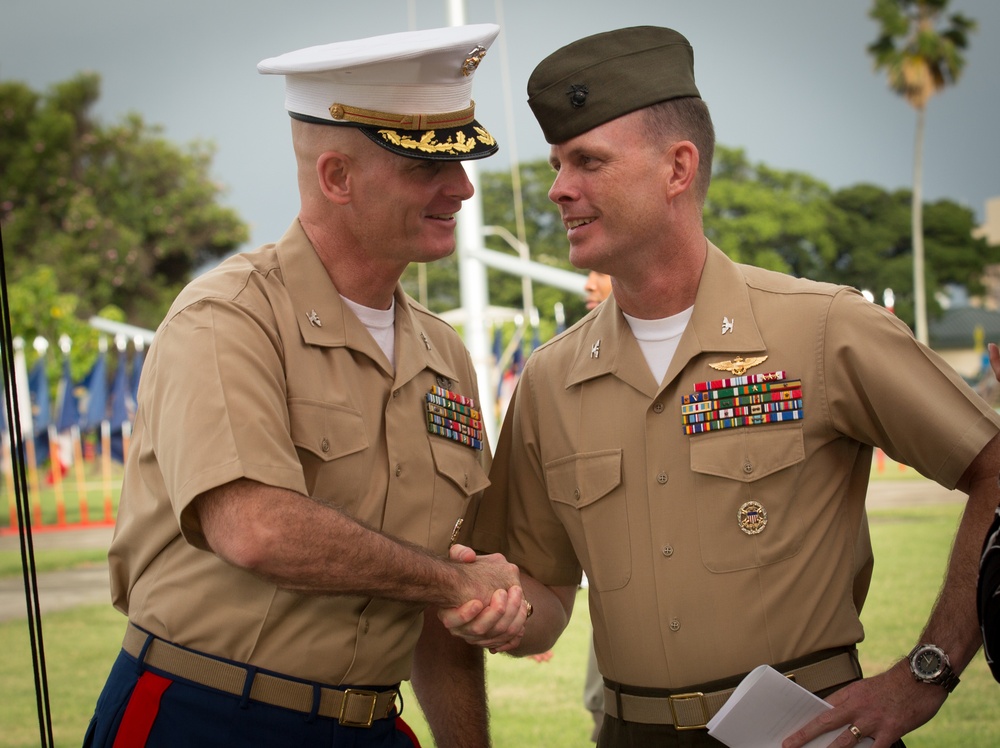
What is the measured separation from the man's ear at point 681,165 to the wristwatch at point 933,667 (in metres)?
1.16

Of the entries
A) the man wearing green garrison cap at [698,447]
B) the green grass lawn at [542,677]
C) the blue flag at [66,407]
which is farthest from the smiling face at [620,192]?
the blue flag at [66,407]

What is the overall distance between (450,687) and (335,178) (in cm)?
131

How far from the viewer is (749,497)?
2561 millimetres

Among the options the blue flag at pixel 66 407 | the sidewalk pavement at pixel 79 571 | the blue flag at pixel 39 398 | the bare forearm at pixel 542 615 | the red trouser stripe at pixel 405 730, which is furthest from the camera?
the blue flag at pixel 66 407

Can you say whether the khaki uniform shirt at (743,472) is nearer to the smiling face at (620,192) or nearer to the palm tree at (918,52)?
the smiling face at (620,192)

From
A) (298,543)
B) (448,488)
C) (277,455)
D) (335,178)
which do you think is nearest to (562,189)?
(335,178)

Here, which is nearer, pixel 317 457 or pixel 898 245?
pixel 317 457

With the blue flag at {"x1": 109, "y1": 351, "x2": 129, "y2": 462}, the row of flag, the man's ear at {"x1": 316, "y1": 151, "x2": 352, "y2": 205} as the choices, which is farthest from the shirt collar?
the blue flag at {"x1": 109, "y1": 351, "x2": 129, "y2": 462}

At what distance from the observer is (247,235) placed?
49781 millimetres

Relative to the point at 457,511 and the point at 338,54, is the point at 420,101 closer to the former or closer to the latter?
the point at 338,54

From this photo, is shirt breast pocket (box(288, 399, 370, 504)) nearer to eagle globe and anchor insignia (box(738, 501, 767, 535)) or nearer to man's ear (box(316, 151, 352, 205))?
man's ear (box(316, 151, 352, 205))

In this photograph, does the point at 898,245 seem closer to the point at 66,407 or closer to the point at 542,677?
the point at 66,407

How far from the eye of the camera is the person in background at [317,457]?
7.22 ft

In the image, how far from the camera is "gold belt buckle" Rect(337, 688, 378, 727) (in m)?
2.45
